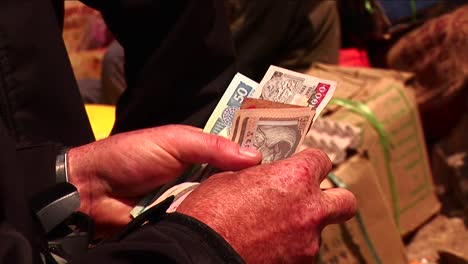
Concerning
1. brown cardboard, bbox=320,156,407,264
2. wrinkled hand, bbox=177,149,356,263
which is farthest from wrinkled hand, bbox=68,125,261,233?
brown cardboard, bbox=320,156,407,264

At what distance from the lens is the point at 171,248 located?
96 centimetres

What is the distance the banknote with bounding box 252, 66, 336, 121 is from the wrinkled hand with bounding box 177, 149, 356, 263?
249mm

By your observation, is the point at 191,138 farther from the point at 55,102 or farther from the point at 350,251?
the point at 350,251

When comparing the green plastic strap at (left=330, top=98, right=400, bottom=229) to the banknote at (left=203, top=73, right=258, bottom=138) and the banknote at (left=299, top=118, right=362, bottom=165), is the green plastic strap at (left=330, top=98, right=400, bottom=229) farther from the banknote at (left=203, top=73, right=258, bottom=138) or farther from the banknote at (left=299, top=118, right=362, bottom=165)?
the banknote at (left=203, top=73, right=258, bottom=138)

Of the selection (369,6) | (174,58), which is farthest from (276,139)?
(369,6)

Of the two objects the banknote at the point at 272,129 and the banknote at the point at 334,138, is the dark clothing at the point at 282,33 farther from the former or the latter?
the banknote at the point at 272,129

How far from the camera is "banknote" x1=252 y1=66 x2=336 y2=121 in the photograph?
4.58ft

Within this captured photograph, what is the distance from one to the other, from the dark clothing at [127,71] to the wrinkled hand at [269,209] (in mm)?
307

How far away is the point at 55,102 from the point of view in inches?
58.6

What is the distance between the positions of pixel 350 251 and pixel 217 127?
1081 millimetres

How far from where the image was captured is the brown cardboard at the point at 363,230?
2.33 m

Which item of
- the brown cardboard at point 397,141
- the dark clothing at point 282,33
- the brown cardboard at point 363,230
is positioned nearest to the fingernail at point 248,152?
the brown cardboard at point 363,230

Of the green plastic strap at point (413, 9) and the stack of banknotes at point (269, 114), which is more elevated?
the stack of banknotes at point (269, 114)

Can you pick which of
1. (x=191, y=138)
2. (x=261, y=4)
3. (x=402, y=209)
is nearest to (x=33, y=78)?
(x=191, y=138)
